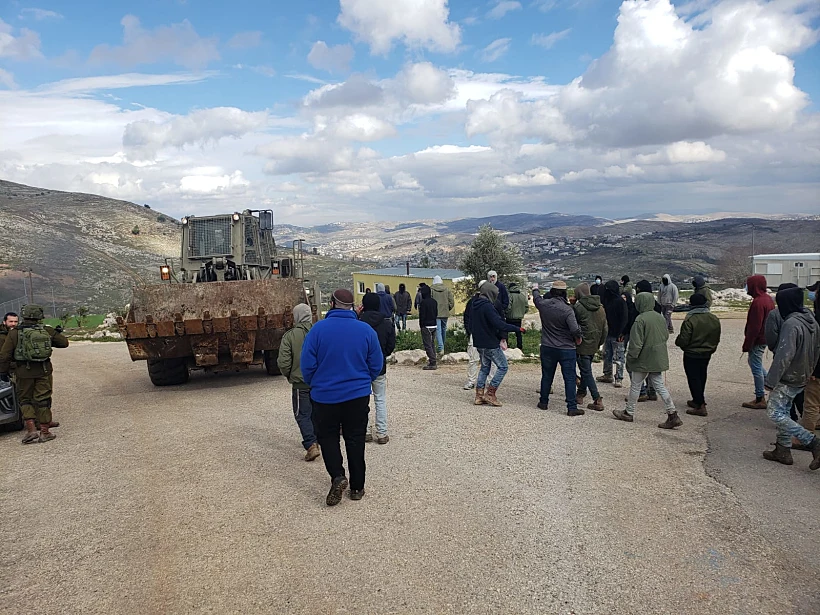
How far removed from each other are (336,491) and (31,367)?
5.09m

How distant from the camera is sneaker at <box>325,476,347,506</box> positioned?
541 centimetres

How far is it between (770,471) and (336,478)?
4.47 m

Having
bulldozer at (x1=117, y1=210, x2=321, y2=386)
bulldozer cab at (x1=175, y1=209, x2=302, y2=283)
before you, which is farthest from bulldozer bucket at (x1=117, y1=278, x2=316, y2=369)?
bulldozer cab at (x1=175, y1=209, x2=302, y2=283)

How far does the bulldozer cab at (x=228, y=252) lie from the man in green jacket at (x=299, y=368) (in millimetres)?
6304

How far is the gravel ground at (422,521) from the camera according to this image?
4.03m

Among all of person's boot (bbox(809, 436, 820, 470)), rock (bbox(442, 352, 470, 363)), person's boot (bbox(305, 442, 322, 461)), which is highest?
person's boot (bbox(809, 436, 820, 470))

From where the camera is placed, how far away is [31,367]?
796cm

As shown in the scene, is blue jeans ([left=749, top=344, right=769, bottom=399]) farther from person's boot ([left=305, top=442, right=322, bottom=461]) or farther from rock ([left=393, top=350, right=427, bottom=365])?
rock ([left=393, top=350, right=427, bottom=365])

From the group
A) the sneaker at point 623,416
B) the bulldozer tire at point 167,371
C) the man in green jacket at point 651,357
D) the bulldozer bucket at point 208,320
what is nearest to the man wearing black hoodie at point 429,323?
the bulldozer bucket at point 208,320

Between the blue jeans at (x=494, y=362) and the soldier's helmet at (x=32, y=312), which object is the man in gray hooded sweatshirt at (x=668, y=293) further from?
the soldier's helmet at (x=32, y=312)

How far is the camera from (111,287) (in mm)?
46156

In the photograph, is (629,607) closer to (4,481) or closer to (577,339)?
(577,339)

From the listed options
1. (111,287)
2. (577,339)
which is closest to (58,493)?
(577,339)

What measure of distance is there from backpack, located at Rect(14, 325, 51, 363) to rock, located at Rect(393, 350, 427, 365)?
7.65 m
